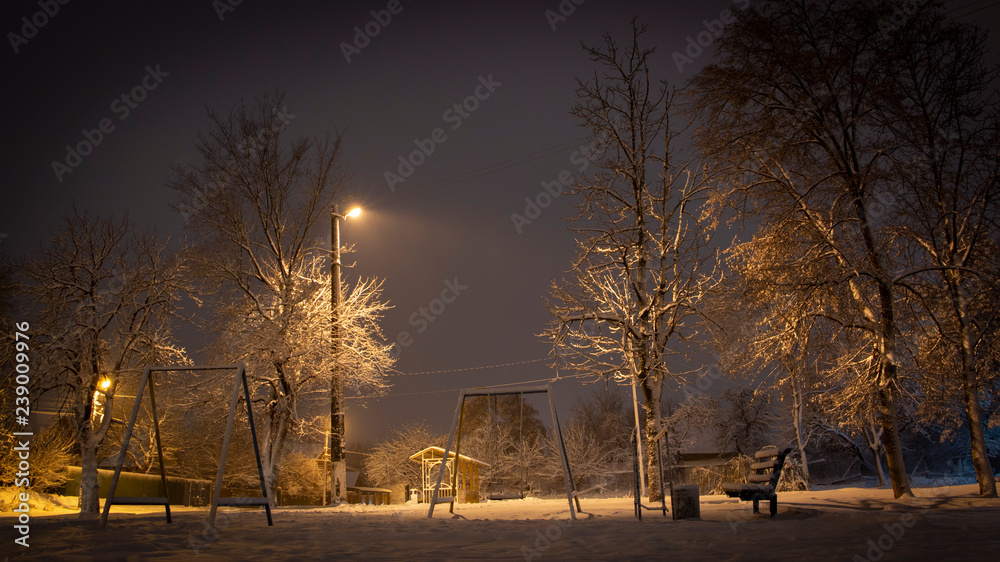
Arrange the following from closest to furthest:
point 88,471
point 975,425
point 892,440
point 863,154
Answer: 1. point 892,440
2. point 975,425
3. point 863,154
4. point 88,471

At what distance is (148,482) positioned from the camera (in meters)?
28.4

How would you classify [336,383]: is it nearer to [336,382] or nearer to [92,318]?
[336,382]

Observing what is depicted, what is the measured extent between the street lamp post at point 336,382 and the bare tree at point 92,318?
4.14m

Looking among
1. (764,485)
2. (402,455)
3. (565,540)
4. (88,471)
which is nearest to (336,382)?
(88,471)

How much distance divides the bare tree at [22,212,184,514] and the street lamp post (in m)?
4.14

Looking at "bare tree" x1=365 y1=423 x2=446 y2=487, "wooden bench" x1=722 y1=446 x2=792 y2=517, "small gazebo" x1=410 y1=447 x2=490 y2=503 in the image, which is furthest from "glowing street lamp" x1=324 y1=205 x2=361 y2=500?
"bare tree" x1=365 y1=423 x2=446 y2=487

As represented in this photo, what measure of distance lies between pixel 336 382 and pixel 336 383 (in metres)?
0.03

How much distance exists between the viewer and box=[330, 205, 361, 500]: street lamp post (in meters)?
16.4

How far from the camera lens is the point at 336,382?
17094 mm

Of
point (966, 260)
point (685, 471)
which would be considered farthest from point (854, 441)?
point (966, 260)

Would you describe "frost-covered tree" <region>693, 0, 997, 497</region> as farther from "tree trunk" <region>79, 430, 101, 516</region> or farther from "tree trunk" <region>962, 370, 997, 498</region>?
"tree trunk" <region>79, 430, 101, 516</region>

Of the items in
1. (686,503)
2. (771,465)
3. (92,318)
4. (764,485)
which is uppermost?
(92,318)

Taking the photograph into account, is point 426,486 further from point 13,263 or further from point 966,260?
point 966,260

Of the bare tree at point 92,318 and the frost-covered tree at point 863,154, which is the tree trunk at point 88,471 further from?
the frost-covered tree at point 863,154
